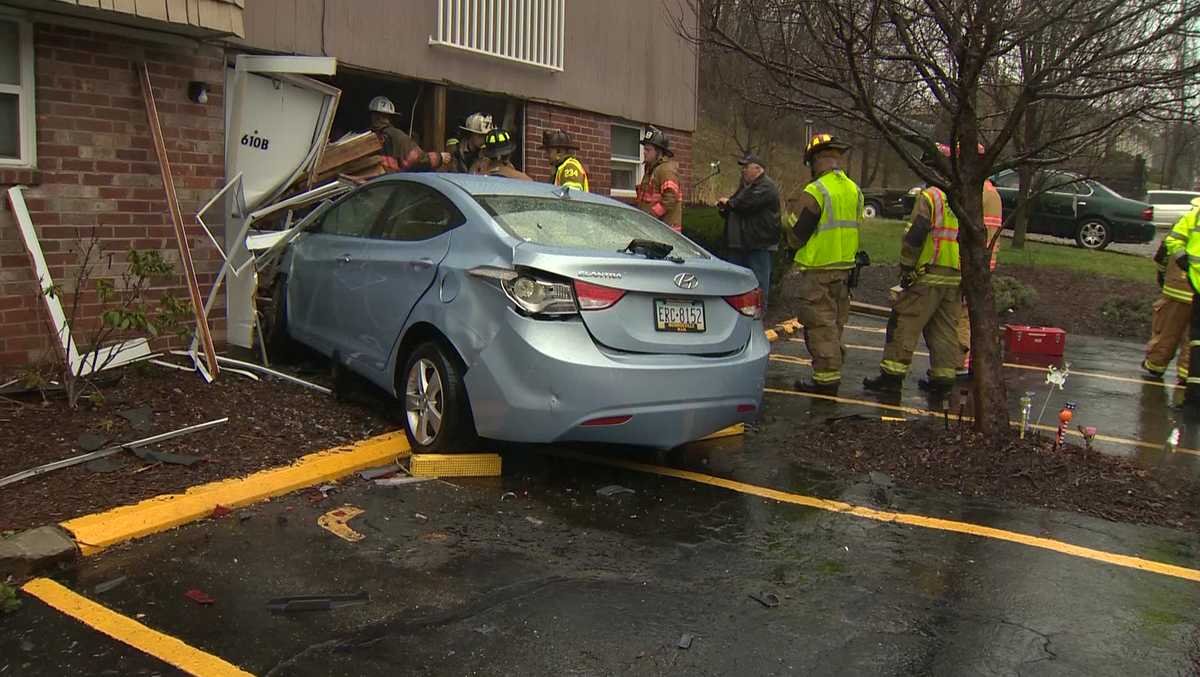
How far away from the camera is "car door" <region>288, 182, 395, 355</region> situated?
612cm

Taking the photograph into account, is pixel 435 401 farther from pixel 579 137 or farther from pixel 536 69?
pixel 579 137

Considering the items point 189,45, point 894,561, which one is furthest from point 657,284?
point 189,45

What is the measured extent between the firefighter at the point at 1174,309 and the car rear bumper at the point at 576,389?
5.63 m

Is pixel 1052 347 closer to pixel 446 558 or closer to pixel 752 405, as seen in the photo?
pixel 752 405

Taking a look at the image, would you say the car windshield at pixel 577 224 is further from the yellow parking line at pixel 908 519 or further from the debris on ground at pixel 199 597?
the debris on ground at pixel 199 597

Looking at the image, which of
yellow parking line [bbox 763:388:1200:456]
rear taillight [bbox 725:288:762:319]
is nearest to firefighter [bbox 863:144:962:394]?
yellow parking line [bbox 763:388:1200:456]

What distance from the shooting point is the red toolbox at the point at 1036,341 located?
998 centimetres

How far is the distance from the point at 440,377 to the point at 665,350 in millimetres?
1203

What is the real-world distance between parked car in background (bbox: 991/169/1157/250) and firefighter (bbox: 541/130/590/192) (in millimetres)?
16929

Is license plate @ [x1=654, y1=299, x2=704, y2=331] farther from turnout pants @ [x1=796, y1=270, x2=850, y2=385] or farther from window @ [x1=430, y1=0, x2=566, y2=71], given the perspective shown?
window @ [x1=430, y1=0, x2=566, y2=71]

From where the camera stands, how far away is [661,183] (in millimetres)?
9367

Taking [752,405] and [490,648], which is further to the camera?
[752,405]

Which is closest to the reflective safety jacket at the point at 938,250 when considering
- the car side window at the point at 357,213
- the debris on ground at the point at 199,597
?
the car side window at the point at 357,213

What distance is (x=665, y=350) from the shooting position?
495 centimetres
